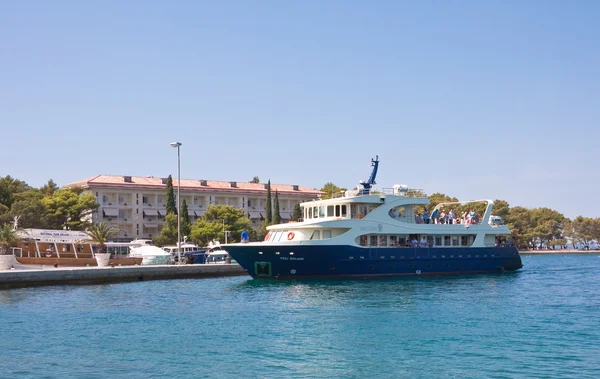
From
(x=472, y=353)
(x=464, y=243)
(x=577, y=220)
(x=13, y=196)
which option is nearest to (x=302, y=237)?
(x=464, y=243)

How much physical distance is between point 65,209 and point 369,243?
40772mm

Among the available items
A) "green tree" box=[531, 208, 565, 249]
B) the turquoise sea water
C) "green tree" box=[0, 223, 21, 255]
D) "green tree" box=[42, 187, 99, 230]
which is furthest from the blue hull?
"green tree" box=[531, 208, 565, 249]

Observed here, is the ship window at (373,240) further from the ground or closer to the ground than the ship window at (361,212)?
closer to the ground

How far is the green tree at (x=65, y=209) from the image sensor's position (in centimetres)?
7188

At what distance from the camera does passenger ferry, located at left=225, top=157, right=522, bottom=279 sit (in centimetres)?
4212

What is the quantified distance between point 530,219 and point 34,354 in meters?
127

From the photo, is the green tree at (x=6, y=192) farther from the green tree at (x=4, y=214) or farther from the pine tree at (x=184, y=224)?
the pine tree at (x=184, y=224)

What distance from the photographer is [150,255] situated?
57344 millimetres

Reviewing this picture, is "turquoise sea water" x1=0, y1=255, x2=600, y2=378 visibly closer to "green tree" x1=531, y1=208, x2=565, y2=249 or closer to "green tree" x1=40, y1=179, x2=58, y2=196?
"green tree" x1=40, y1=179, x2=58, y2=196

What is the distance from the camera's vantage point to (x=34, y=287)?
127ft

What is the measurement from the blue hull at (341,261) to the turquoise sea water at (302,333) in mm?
5171

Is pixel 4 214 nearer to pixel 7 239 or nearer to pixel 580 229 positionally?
pixel 7 239

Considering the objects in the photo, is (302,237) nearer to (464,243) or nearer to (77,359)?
(464,243)

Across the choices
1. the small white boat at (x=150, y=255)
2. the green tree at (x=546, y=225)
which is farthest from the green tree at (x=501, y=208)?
the small white boat at (x=150, y=255)
